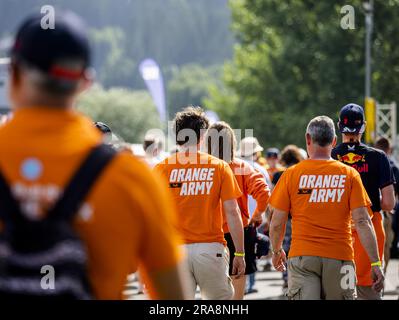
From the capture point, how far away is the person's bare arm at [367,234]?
6.95m

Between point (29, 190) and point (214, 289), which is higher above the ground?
point (29, 190)

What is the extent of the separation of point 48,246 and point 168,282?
16.4 inches

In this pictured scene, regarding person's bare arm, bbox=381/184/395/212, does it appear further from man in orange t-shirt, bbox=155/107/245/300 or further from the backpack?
the backpack

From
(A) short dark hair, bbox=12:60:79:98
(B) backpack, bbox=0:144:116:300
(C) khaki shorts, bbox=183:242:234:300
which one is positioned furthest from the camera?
(C) khaki shorts, bbox=183:242:234:300

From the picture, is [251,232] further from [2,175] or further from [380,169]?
[2,175]

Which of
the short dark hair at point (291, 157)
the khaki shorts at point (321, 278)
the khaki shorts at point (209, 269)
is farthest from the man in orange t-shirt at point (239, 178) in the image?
the short dark hair at point (291, 157)

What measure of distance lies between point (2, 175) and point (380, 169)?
5483 millimetres

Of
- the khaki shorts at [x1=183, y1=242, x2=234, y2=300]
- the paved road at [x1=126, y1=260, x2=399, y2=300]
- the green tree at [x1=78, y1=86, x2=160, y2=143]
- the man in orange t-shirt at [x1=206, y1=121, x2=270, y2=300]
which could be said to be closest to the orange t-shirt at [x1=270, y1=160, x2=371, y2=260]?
the khaki shorts at [x1=183, y1=242, x2=234, y2=300]

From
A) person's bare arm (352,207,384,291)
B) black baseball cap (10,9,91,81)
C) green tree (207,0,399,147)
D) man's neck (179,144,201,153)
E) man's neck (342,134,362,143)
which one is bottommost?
person's bare arm (352,207,384,291)

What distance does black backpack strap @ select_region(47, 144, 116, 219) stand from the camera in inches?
113

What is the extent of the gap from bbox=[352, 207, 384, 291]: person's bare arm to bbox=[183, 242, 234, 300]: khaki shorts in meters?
1.11

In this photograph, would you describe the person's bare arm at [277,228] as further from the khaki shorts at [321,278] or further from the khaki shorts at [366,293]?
the khaki shorts at [366,293]
